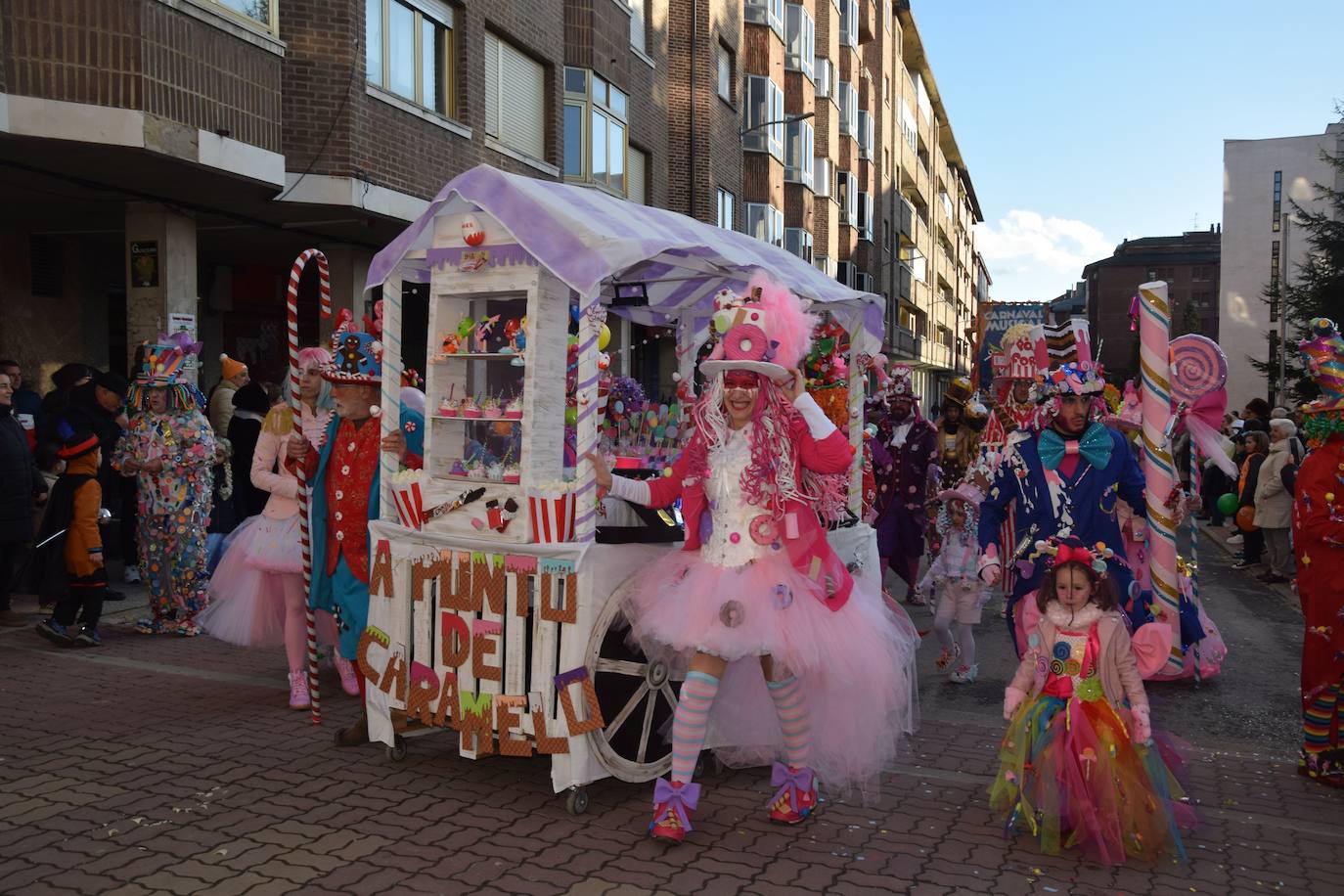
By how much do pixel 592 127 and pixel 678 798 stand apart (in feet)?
52.2

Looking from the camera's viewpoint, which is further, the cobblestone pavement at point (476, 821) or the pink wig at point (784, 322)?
the pink wig at point (784, 322)

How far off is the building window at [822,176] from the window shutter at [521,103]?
832 inches

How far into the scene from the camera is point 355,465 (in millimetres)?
6066

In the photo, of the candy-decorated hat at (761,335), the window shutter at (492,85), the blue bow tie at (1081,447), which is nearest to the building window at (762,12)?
the window shutter at (492,85)

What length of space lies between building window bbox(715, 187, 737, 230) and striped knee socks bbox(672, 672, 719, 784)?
72.0ft

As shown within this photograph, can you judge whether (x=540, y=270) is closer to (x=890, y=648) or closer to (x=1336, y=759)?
(x=890, y=648)

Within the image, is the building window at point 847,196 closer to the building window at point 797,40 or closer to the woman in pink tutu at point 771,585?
the building window at point 797,40

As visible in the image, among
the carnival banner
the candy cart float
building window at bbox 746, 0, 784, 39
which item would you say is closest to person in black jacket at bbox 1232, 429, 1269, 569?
the carnival banner

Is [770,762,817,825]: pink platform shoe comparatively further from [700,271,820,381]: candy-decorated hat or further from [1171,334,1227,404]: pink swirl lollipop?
[1171,334,1227,404]: pink swirl lollipop

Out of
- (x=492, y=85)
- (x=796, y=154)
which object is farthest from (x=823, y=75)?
(x=492, y=85)

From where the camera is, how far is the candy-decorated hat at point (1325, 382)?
214 inches

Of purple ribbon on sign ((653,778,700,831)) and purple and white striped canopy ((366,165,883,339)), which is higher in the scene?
purple and white striped canopy ((366,165,883,339))

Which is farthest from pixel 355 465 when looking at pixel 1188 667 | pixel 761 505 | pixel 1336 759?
pixel 1188 667

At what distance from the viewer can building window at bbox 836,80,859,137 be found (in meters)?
41.1
